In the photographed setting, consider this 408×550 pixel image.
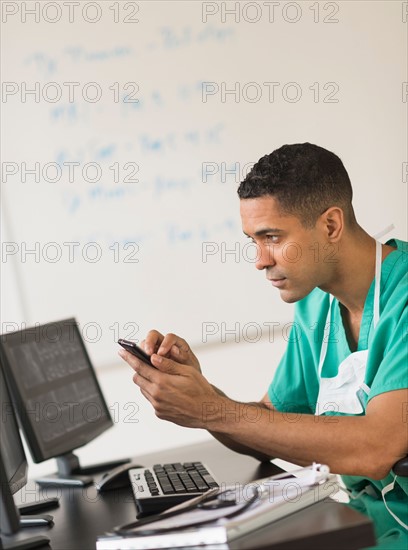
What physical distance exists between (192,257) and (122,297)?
0.29 metres

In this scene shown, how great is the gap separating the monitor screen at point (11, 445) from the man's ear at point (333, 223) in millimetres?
704

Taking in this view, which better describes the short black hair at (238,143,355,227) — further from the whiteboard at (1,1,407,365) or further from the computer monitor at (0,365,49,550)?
the whiteboard at (1,1,407,365)

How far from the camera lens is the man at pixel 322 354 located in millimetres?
1408

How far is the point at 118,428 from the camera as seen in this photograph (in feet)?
9.71

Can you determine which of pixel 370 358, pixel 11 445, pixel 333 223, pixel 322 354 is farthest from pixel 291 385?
pixel 11 445

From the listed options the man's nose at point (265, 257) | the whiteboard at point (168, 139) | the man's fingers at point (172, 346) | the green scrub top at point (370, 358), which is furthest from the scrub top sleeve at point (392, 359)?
the whiteboard at point (168, 139)

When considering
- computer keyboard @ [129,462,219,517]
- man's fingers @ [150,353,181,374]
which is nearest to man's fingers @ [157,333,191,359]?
man's fingers @ [150,353,181,374]

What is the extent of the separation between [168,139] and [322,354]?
52.8 inches

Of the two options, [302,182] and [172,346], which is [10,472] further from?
[302,182]

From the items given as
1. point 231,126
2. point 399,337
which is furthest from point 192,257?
point 399,337

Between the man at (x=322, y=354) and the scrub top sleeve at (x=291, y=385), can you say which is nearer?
the man at (x=322, y=354)

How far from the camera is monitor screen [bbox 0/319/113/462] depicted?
164 centimetres

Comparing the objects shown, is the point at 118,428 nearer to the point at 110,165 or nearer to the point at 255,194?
the point at 110,165

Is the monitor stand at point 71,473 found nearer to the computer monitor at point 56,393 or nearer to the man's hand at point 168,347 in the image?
the computer monitor at point 56,393
